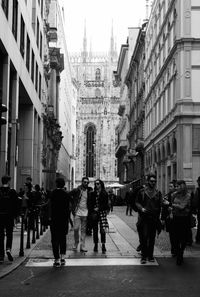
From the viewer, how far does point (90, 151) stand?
5044 inches

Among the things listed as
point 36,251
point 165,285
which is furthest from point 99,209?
point 165,285

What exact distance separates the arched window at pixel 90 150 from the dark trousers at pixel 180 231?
116121 millimetres

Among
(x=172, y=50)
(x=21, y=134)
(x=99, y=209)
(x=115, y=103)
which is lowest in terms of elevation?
(x=99, y=209)

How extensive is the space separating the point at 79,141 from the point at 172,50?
94294 mm

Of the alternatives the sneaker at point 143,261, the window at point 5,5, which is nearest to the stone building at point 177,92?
the window at point 5,5

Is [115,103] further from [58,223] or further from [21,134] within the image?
[58,223]

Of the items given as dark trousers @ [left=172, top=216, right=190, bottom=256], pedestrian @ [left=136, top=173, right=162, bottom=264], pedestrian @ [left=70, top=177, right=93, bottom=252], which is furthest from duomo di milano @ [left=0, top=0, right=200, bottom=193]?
Answer: dark trousers @ [left=172, top=216, right=190, bottom=256]

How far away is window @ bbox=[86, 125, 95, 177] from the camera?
12825 centimetres

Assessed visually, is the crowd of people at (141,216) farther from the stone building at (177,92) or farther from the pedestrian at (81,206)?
the stone building at (177,92)

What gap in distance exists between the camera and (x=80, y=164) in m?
127

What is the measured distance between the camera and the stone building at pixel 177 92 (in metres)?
31.3

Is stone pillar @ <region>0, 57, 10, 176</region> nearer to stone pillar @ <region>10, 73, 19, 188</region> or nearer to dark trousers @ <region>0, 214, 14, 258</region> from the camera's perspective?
stone pillar @ <region>10, 73, 19, 188</region>

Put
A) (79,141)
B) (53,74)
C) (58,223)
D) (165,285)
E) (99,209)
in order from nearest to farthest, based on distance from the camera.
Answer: (165,285) < (58,223) < (99,209) < (53,74) < (79,141)

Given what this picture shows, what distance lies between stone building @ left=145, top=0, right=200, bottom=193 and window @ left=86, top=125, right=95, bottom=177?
86598 mm
